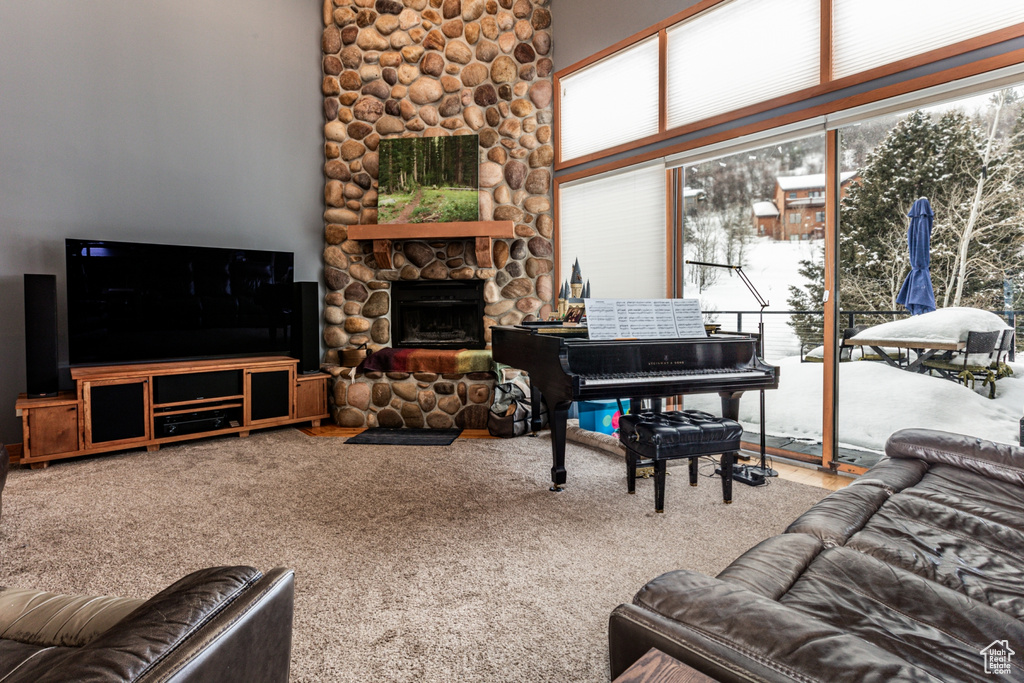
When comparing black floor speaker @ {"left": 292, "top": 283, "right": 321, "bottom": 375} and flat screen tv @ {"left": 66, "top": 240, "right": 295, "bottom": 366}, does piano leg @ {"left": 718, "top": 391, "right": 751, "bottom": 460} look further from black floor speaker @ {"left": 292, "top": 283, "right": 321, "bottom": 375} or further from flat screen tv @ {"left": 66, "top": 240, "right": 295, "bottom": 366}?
flat screen tv @ {"left": 66, "top": 240, "right": 295, "bottom": 366}

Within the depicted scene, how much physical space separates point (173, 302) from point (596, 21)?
13.4 feet

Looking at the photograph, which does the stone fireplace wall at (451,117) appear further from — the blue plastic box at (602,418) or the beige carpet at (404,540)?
the beige carpet at (404,540)

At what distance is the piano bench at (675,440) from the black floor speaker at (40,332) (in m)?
3.68

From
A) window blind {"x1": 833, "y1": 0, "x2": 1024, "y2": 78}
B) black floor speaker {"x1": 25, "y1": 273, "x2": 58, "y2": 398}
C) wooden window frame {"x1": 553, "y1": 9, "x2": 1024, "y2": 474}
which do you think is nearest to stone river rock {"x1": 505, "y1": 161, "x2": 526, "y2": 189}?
wooden window frame {"x1": 553, "y1": 9, "x2": 1024, "y2": 474}

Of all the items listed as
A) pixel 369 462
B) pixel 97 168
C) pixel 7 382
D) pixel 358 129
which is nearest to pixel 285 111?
pixel 358 129

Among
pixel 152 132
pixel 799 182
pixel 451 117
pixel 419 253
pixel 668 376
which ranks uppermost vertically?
pixel 451 117

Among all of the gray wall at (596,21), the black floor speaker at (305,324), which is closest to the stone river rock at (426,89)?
the gray wall at (596,21)

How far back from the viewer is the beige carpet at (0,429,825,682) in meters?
1.59

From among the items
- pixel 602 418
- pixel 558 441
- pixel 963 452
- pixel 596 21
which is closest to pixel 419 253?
pixel 602 418

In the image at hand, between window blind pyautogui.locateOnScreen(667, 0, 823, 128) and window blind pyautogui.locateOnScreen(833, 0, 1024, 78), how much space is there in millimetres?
154

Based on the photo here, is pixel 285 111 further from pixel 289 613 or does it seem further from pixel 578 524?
pixel 289 613

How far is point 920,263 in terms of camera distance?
3.10 meters

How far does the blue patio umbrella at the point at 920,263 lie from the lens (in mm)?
3090

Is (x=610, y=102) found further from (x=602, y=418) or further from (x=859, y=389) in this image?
(x=859, y=389)
